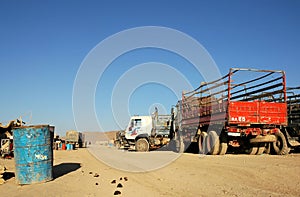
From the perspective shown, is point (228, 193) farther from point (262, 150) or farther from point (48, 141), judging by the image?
point (262, 150)

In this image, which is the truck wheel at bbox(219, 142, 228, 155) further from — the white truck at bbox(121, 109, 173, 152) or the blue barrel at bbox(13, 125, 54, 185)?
the blue barrel at bbox(13, 125, 54, 185)

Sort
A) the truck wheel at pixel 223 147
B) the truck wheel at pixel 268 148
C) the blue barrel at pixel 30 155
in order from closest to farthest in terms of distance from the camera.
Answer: the blue barrel at pixel 30 155 < the truck wheel at pixel 223 147 < the truck wheel at pixel 268 148

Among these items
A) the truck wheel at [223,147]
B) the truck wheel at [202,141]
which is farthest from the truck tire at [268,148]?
the truck wheel at [202,141]

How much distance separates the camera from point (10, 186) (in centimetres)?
767

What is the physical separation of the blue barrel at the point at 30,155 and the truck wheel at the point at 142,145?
510 inches

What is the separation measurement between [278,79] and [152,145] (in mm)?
10127

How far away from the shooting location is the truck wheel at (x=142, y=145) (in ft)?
68.0

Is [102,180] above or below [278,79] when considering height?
below

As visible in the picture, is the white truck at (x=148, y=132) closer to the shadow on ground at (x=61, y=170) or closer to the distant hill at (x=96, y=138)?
the shadow on ground at (x=61, y=170)

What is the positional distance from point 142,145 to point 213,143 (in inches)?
306

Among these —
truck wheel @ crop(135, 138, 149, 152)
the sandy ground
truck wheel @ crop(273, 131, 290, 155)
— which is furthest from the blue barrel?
truck wheel @ crop(135, 138, 149, 152)

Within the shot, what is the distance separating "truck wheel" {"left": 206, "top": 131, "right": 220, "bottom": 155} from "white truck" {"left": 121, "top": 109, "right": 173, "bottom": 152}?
6.49 metres

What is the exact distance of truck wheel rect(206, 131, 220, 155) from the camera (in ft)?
45.3

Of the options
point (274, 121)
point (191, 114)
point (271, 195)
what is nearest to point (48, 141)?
point (271, 195)
